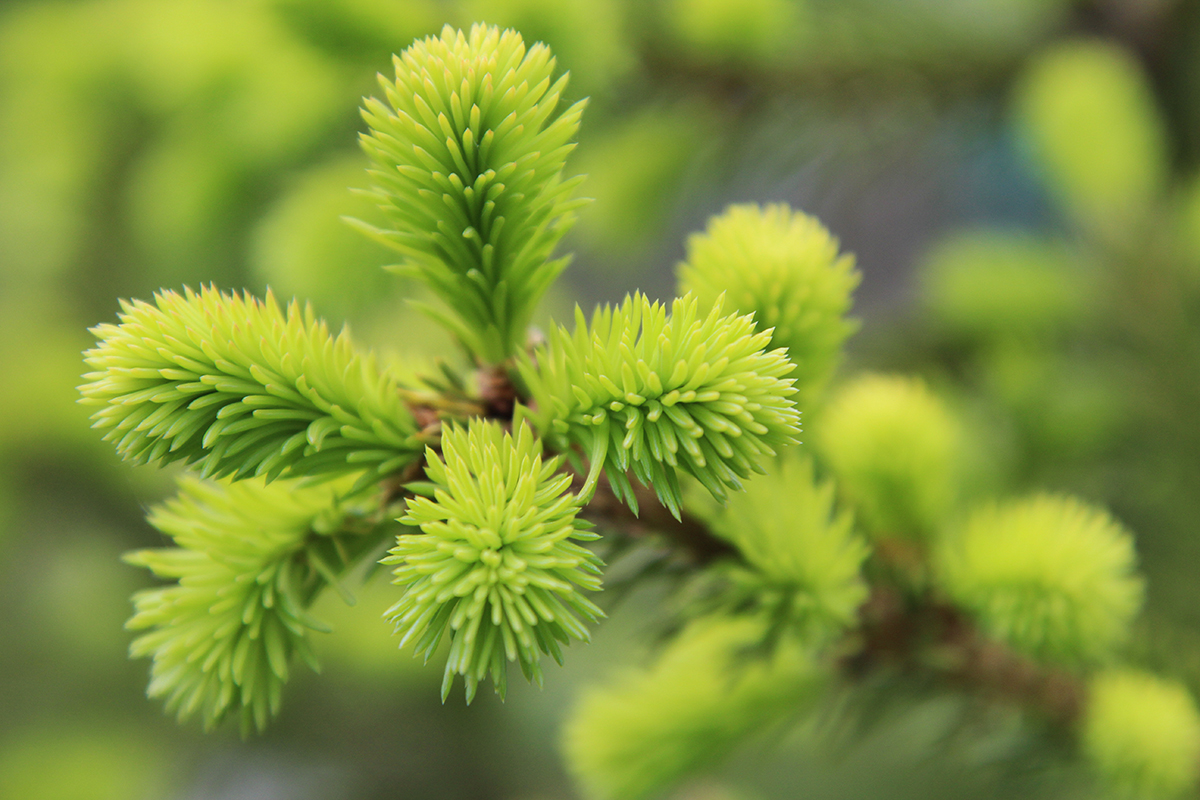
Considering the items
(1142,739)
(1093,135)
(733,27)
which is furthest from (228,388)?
(1093,135)

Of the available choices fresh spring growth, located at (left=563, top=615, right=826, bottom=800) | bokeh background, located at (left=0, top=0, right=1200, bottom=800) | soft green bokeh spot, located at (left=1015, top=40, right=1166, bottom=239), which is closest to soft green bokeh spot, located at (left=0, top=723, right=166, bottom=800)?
bokeh background, located at (left=0, top=0, right=1200, bottom=800)

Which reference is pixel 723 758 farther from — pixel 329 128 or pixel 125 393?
pixel 329 128

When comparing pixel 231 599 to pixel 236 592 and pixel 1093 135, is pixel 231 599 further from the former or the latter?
pixel 1093 135

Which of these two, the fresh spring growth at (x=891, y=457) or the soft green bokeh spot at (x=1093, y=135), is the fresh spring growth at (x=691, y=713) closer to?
the fresh spring growth at (x=891, y=457)

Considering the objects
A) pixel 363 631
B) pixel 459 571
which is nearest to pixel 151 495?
pixel 363 631

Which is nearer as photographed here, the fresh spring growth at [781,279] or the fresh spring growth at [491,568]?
the fresh spring growth at [491,568]

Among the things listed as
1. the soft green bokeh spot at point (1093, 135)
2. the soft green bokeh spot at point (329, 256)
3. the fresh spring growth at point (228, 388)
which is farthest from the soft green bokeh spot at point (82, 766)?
the soft green bokeh spot at point (1093, 135)

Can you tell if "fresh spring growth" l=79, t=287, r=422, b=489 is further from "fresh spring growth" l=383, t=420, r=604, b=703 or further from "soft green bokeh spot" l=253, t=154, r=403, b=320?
"soft green bokeh spot" l=253, t=154, r=403, b=320
